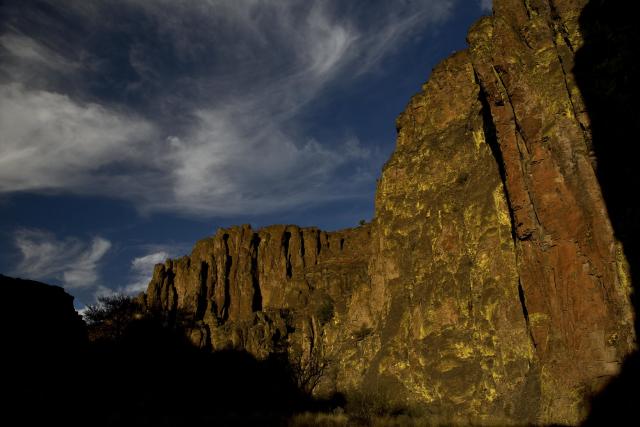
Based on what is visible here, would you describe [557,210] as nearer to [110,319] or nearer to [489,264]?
[489,264]

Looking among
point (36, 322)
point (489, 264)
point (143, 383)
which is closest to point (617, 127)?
point (489, 264)

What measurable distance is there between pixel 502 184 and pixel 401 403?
19880 millimetres

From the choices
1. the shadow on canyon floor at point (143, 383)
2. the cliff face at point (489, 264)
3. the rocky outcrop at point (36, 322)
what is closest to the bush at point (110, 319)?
the shadow on canyon floor at point (143, 383)

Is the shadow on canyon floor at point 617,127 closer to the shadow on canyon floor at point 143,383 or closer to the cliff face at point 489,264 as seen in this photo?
the cliff face at point 489,264

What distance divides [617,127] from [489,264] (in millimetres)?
18888

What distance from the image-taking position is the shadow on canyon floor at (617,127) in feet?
60.7

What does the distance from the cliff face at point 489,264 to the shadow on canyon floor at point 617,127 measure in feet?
1.62

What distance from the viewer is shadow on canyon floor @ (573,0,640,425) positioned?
18500 mm

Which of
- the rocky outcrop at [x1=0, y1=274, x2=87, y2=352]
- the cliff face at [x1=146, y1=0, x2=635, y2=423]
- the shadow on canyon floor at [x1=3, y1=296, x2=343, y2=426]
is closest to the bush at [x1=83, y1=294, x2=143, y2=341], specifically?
the shadow on canyon floor at [x1=3, y1=296, x2=343, y2=426]

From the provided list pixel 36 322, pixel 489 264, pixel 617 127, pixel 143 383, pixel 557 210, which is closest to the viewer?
pixel 36 322

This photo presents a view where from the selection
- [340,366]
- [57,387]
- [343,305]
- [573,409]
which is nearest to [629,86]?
[573,409]

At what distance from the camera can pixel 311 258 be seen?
10669 cm

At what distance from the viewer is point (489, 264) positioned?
3744cm

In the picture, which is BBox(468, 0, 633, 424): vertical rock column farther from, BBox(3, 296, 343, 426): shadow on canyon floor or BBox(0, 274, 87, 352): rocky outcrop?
BBox(0, 274, 87, 352): rocky outcrop
